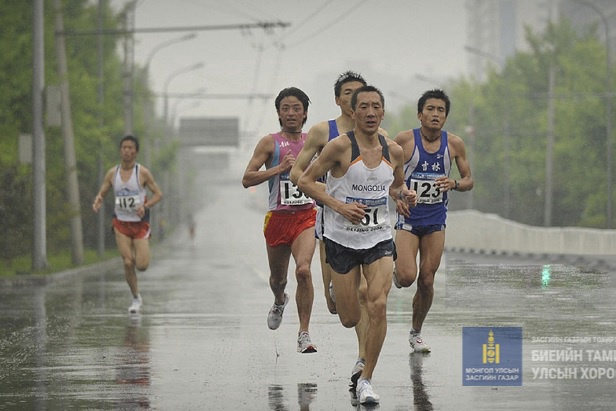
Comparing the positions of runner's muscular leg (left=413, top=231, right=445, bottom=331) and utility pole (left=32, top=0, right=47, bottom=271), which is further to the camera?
utility pole (left=32, top=0, right=47, bottom=271)

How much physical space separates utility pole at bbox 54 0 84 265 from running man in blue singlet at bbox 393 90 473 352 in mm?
A: 23347

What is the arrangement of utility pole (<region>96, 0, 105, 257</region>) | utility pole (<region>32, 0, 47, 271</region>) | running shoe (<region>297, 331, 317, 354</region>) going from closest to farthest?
running shoe (<region>297, 331, 317, 354</region>) → utility pole (<region>32, 0, 47, 271</region>) → utility pole (<region>96, 0, 105, 257</region>)

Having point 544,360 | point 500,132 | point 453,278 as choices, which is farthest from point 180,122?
point 544,360

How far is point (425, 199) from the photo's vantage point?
12.9 meters

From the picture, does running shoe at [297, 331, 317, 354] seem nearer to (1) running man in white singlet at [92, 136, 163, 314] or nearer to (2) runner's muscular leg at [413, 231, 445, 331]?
(2) runner's muscular leg at [413, 231, 445, 331]

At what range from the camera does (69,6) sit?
146 feet

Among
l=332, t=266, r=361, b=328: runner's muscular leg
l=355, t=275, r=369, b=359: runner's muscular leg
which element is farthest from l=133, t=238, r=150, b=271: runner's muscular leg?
l=332, t=266, r=361, b=328: runner's muscular leg

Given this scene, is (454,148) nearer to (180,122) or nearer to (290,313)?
(290,313)

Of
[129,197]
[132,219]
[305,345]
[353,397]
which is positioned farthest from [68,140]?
[353,397]

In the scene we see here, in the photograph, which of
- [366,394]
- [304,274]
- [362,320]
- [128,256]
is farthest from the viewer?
[128,256]

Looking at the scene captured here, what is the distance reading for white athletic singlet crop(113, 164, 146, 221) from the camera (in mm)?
18750

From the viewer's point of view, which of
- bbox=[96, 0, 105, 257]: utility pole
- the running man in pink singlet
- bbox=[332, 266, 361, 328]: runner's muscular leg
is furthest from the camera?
bbox=[96, 0, 105, 257]: utility pole
